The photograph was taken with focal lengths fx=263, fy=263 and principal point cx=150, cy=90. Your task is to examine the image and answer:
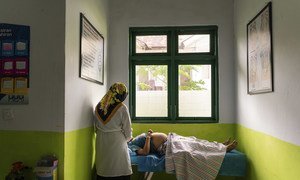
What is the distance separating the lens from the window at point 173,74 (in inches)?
154

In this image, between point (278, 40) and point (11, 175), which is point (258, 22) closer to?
point (278, 40)

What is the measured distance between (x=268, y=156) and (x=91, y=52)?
2159 mm

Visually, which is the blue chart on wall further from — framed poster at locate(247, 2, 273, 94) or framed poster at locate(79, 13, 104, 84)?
framed poster at locate(247, 2, 273, 94)

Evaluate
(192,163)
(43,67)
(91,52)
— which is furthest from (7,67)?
(192,163)

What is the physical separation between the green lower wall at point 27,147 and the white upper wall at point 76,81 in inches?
6.3

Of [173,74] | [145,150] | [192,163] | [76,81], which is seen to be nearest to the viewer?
[76,81]

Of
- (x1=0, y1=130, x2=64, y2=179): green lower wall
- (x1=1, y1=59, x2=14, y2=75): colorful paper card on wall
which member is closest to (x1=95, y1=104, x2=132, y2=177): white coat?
(x1=0, y1=130, x2=64, y2=179): green lower wall

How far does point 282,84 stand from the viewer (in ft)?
7.27

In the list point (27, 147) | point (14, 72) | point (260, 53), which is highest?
point (260, 53)

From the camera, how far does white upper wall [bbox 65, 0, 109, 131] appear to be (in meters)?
2.28

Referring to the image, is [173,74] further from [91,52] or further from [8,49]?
[8,49]

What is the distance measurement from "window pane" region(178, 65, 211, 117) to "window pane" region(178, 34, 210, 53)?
9.4 inches

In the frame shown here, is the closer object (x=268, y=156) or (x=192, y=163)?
(x=268, y=156)

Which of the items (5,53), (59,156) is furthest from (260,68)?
(5,53)
